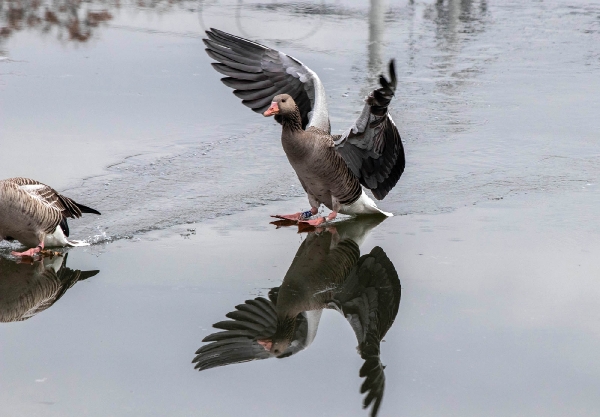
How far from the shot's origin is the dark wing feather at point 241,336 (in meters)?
4.32

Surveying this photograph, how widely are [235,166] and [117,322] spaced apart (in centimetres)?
319

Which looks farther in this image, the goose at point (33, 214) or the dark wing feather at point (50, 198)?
the dark wing feather at point (50, 198)

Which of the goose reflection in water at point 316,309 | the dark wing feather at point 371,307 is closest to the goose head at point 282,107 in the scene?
the goose reflection in water at point 316,309

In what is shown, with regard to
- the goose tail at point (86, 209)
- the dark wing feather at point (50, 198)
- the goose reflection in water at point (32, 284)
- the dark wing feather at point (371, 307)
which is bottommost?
the dark wing feather at point (371, 307)

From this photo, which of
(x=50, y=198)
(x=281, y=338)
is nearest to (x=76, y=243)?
(x=50, y=198)

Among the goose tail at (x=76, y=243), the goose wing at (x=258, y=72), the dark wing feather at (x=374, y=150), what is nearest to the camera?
the goose tail at (x=76, y=243)

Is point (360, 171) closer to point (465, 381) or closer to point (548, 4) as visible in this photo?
point (465, 381)

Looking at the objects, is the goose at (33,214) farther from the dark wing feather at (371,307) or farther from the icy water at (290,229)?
the dark wing feather at (371,307)

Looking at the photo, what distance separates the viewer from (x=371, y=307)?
199 inches

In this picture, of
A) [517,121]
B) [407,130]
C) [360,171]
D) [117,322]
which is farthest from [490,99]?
[117,322]

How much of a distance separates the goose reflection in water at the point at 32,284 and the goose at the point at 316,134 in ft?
5.84

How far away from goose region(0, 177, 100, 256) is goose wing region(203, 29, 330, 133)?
200 cm

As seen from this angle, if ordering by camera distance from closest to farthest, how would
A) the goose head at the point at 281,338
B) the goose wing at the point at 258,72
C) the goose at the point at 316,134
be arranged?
the goose head at the point at 281,338 < the goose at the point at 316,134 < the goose wing at the point at 258,72

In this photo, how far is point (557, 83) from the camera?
10492mm
